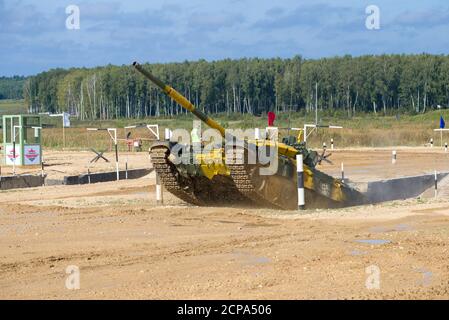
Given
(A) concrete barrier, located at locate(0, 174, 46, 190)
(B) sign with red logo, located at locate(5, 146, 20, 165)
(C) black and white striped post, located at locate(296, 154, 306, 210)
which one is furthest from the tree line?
(C) black and white striped post, located at locate(296, 154, 306, 210)

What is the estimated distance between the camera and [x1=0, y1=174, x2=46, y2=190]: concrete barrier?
2733 centimetres

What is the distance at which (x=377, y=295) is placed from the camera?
8562 millimetres

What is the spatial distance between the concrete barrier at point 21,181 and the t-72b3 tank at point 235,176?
955 centimetres

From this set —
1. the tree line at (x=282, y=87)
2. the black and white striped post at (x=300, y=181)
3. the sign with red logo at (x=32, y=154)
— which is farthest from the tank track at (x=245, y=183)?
the tree line at (x=282, y=87)

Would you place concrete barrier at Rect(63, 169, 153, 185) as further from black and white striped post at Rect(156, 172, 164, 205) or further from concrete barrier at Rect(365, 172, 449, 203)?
concrete barrier at Rect(365, 172, 449, 203)

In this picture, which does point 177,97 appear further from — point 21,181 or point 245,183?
point 21,181

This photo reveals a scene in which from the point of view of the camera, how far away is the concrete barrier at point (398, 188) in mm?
22828

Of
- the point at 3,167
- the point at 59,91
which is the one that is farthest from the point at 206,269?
the point at 59,91

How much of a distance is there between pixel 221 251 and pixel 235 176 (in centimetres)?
593

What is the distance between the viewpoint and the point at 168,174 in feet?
60.9

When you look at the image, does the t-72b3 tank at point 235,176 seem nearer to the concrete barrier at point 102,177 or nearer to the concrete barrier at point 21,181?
the concrete barrier at point 102,177

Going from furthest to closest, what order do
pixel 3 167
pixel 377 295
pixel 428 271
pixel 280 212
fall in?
pixel 3 167
pixel 280 212
pixel 428 271
pixel 377 295
